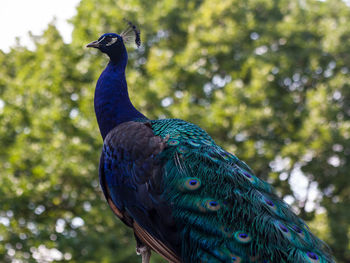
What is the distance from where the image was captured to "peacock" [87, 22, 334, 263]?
2172 mm

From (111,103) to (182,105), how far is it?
3.76 metres

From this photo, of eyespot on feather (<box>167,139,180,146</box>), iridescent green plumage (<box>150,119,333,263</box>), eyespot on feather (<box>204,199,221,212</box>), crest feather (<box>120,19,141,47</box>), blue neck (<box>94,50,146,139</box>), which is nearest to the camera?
iridescent green plumage (<box>150,119,333,263</box>)

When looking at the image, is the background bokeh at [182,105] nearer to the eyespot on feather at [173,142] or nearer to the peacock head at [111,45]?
the peacock head at [111,45]

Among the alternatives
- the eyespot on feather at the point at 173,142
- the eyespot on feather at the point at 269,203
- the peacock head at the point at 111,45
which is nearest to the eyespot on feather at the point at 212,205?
the eyespot on feather at the point at 269,203

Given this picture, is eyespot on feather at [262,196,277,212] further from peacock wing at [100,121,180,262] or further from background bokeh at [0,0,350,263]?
background bokeh at [0,0,350,263]

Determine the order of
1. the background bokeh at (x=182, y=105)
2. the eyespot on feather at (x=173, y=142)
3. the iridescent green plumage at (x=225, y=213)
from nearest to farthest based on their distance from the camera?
the iridescent green plumage at (x=225, y=213), the eyespot on feather at (x=173, y=142), the background bokeh at (x=182, y=105)

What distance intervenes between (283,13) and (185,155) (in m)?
7.93

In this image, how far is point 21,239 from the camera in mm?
6328

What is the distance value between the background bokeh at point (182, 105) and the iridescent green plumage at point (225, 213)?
398cm

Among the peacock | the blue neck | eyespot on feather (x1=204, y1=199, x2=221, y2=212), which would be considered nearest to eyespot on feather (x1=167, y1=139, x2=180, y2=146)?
the peacock

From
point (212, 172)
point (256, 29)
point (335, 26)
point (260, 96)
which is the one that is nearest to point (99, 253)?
point (260, 96)

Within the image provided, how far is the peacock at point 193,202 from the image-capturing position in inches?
85.5

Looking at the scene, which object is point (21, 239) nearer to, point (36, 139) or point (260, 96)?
point (36, 139)

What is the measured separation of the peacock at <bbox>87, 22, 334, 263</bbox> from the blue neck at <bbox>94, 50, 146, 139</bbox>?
7.7 inches
